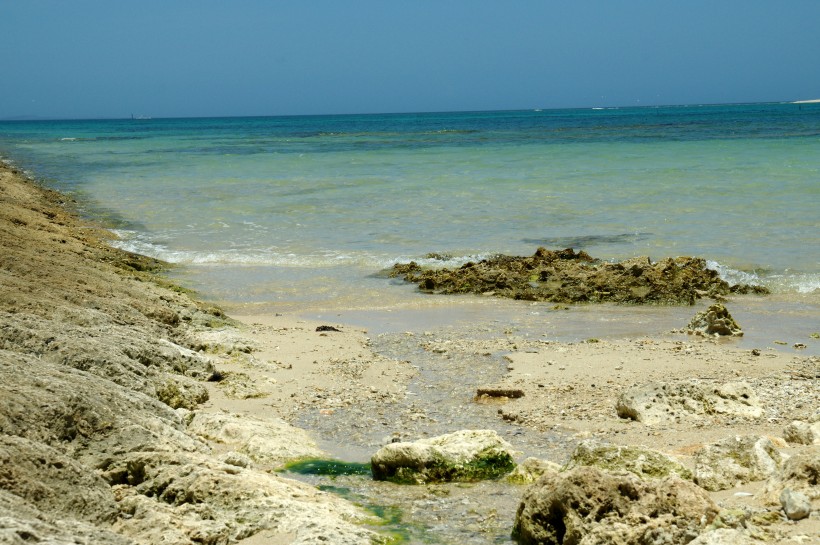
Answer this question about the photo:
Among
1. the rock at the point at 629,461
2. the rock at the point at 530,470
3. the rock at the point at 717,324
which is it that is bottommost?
the rock at the point at 717,324

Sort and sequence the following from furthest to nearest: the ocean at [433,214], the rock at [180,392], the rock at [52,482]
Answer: the ocean at [433,214]
the rock at [180,392]
the rock at [52,482]

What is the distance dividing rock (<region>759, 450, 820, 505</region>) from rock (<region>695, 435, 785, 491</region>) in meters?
0.42

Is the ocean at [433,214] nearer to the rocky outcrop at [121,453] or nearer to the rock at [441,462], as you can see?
Result: the rocky outcrop at [121,453]

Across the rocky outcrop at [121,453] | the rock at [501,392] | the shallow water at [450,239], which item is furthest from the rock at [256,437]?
the rock at [501,392]

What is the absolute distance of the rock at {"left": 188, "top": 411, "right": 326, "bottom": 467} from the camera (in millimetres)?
5781

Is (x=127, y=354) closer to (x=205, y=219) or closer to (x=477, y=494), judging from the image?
(x=477, y=494)

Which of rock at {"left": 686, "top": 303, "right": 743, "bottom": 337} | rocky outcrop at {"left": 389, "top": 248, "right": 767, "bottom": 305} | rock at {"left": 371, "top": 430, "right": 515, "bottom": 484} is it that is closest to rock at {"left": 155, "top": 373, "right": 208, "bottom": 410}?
rock at {"left": 371, "top": 430, "right": 515, "bottom": 484}

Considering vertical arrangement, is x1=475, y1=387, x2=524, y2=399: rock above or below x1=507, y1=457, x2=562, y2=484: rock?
below

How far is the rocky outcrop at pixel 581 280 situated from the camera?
1197cm

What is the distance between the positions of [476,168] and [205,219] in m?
13.5

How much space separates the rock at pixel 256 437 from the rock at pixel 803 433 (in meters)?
3.01

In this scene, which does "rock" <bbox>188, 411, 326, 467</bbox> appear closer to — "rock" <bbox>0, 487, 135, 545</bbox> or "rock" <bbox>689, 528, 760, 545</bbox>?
"rock" <bbox>0, 487, 135, 545</bbox>

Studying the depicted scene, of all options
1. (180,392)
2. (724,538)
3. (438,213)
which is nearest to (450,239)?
(438,213)

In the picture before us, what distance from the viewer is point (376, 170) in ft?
108
